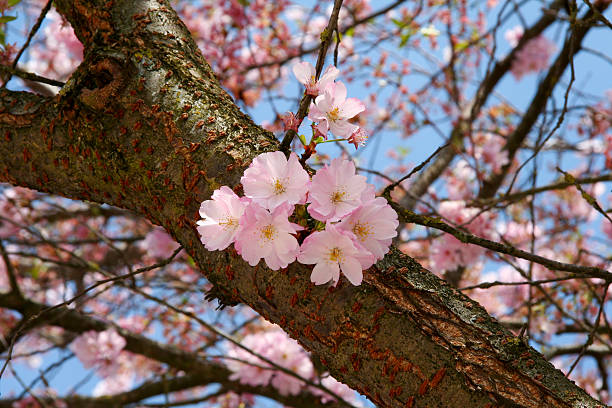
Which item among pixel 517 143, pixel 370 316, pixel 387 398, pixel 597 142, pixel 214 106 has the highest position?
pixel 597 142

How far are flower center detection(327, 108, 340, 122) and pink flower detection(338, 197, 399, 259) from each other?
0.18 meters

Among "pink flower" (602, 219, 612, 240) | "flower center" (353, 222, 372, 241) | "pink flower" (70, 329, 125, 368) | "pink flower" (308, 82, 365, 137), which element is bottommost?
"flower center" (353, 222, 372, 241)

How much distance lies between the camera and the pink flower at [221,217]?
0.83 metres

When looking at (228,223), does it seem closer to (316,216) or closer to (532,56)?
(316,216)

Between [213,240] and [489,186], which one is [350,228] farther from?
[489,186]

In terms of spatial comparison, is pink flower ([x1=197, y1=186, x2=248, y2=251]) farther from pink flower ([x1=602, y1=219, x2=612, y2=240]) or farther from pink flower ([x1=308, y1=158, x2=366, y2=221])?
pink flower ([x1=602, y1=219, x2=612, y2=240])

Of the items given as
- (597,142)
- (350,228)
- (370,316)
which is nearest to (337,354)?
(370,316)

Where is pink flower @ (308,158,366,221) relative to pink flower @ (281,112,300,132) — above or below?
below

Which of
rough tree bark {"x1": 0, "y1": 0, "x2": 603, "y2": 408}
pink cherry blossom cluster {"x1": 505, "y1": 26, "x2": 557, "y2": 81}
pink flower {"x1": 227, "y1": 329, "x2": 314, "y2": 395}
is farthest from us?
pink cherry blossom cluster {"x1": 505, "y1": 26, "x2": 557, "y2": 81}

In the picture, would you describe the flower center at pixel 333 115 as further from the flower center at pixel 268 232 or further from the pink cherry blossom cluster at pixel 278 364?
the pink cherry blossom cluster at pixel 278 364

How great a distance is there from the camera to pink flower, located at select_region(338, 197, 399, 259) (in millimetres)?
805

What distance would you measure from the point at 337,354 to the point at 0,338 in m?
2.13

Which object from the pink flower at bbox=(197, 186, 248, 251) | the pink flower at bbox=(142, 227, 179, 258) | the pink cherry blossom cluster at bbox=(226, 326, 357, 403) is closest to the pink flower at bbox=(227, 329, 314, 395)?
the pink cherry blossom cluster at bbox=(226, 326, 357, 403)

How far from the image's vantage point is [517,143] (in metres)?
3.01
